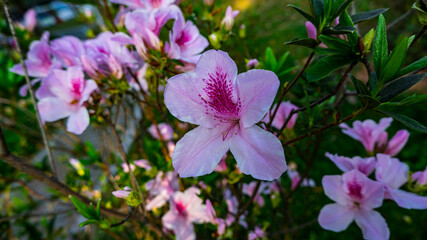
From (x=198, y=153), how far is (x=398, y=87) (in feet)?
1.54

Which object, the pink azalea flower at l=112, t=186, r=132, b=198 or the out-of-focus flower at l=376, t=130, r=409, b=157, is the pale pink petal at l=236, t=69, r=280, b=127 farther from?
the out-of-focus flower at l=376, t=130, r=409, b=157

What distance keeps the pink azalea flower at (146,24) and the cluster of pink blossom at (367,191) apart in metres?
0.64

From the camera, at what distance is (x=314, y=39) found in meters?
0.66

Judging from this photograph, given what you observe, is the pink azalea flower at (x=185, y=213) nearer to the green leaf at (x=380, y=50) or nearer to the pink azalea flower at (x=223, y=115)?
the pink azalea flower at (x=223, y=115)

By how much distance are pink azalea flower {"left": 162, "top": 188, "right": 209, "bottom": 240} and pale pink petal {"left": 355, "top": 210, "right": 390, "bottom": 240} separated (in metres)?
0.54

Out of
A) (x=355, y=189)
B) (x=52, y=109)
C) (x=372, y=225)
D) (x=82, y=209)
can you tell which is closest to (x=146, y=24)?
(x=52, y=109)

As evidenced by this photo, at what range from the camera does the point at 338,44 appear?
2.11 ft

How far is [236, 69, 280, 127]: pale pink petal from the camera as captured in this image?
0.56 meters

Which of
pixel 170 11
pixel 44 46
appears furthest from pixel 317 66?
pixel 44 46

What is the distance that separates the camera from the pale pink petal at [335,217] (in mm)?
867

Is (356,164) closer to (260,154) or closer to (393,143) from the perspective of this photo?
(393,143)

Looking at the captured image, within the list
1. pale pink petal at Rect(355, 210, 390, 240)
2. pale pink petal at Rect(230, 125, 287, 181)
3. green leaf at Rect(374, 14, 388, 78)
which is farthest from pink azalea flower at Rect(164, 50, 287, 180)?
pale pink petal at Rect(355, 210, 390, 240)

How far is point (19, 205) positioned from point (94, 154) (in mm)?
1175

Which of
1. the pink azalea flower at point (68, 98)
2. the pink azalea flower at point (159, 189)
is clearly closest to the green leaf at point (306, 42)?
the pink azalea flower at point (68, 98)
